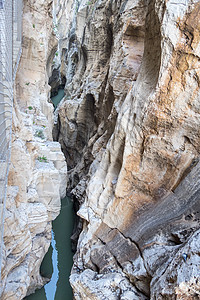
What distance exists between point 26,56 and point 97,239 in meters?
7.16

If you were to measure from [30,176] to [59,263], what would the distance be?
12.8ft

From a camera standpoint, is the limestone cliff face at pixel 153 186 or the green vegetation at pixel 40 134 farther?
the green vegetation at pixel 40 134

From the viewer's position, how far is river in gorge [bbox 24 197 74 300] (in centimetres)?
657

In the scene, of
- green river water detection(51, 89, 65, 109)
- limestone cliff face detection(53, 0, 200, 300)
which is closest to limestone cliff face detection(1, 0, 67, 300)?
limestone cliff face detection(53, 0, 200, 300)

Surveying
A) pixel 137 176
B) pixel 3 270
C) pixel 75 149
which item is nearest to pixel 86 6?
pixel 75 149

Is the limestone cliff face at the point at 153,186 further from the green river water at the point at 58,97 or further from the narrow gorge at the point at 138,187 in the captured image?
the green river water at the point at 58,97

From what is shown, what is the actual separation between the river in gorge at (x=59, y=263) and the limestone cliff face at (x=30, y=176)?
493 millimetres

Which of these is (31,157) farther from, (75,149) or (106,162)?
(75,149)

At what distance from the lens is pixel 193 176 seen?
12.5 feet

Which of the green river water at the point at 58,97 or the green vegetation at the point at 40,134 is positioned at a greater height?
the green vegetation at the point at 40,134

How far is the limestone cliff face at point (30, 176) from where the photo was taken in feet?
15.8

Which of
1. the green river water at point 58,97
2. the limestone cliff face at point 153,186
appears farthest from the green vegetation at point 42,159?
the green river water at point 58,97

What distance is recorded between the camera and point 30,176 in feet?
19.7

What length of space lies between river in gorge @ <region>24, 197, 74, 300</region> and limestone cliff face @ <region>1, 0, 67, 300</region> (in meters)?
0.49
